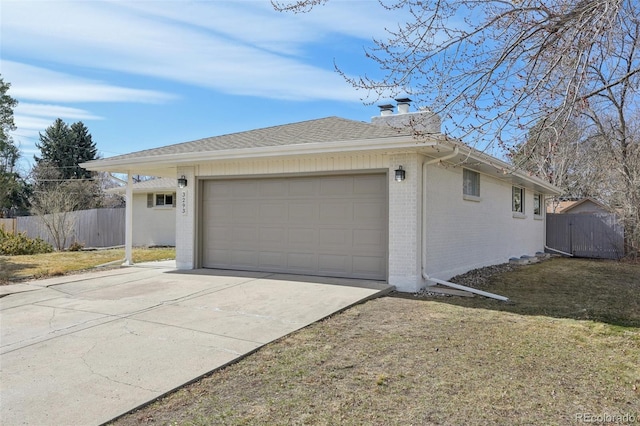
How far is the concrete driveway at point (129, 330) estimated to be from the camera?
140 inches

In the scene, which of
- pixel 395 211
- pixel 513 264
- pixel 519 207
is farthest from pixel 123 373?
pixel 519 207

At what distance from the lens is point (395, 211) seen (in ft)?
27.1

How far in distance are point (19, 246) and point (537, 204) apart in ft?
68.4

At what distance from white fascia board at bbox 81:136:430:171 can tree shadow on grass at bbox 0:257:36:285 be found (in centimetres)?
312

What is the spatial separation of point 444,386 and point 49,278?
8942mm

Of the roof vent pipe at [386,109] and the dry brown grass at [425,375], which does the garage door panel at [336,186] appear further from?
the dry brown grass at [425,375]

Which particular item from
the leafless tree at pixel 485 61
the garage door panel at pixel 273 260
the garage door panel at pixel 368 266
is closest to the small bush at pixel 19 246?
the garage door panel at pixel 273 260

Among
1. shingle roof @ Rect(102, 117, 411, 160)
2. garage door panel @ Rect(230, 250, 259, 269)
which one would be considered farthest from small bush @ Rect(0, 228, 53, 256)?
garage door panel @ Rect(230, 250, 259, 269)

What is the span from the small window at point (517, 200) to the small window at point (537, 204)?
237cm

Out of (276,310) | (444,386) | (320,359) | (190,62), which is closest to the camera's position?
(444,386)

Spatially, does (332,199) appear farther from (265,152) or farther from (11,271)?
(11,271)

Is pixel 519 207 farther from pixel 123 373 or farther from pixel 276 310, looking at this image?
pixel 123 373

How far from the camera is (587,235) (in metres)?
18.7

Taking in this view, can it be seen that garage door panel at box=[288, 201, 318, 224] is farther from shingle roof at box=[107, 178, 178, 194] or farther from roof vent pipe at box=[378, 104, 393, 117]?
shingle roof at box=[107, 178, 178, 194]
